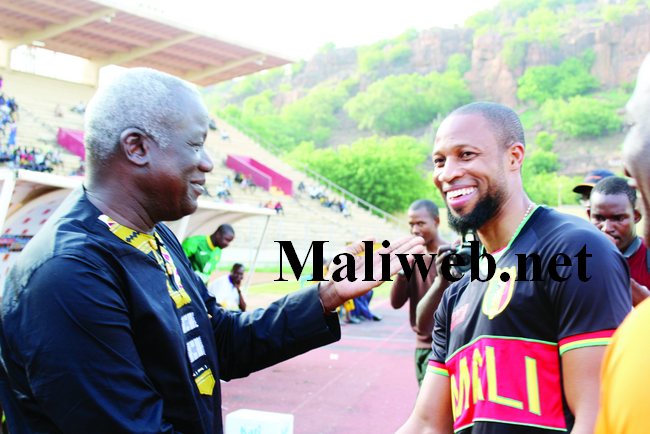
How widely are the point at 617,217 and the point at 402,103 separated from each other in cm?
10856

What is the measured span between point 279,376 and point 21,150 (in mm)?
19761

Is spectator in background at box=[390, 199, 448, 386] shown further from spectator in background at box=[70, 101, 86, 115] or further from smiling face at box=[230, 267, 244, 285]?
spectator in background at box=[70, 101, 86, 115]

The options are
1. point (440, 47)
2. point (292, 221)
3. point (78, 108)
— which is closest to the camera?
point (292, 221)

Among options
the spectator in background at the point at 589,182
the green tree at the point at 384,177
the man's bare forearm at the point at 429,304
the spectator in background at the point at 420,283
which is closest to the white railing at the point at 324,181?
the green tree at the point at 384,177

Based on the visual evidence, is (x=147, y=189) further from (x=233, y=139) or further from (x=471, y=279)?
(x=233, y=139)

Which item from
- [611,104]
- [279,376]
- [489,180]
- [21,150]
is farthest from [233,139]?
[611,104]

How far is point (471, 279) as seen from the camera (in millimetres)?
2129

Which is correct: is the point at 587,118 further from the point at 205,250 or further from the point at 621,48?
the point at 205,250

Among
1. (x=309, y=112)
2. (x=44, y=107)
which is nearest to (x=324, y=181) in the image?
(x=44, y=107)

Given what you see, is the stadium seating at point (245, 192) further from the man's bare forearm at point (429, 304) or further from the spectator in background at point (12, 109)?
the man's bare forearm at point (429, 304)

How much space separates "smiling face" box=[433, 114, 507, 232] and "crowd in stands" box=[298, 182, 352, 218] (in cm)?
3232

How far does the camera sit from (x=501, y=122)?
2.17 metres

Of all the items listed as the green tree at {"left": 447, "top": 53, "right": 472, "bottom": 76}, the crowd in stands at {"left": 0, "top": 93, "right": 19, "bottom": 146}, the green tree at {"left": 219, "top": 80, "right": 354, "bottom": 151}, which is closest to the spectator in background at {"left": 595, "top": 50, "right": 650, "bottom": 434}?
the crowd in stands at {"left": 0, "top": 93, "right": 19, "bottom": 146}

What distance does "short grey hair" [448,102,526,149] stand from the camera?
2158 mm
